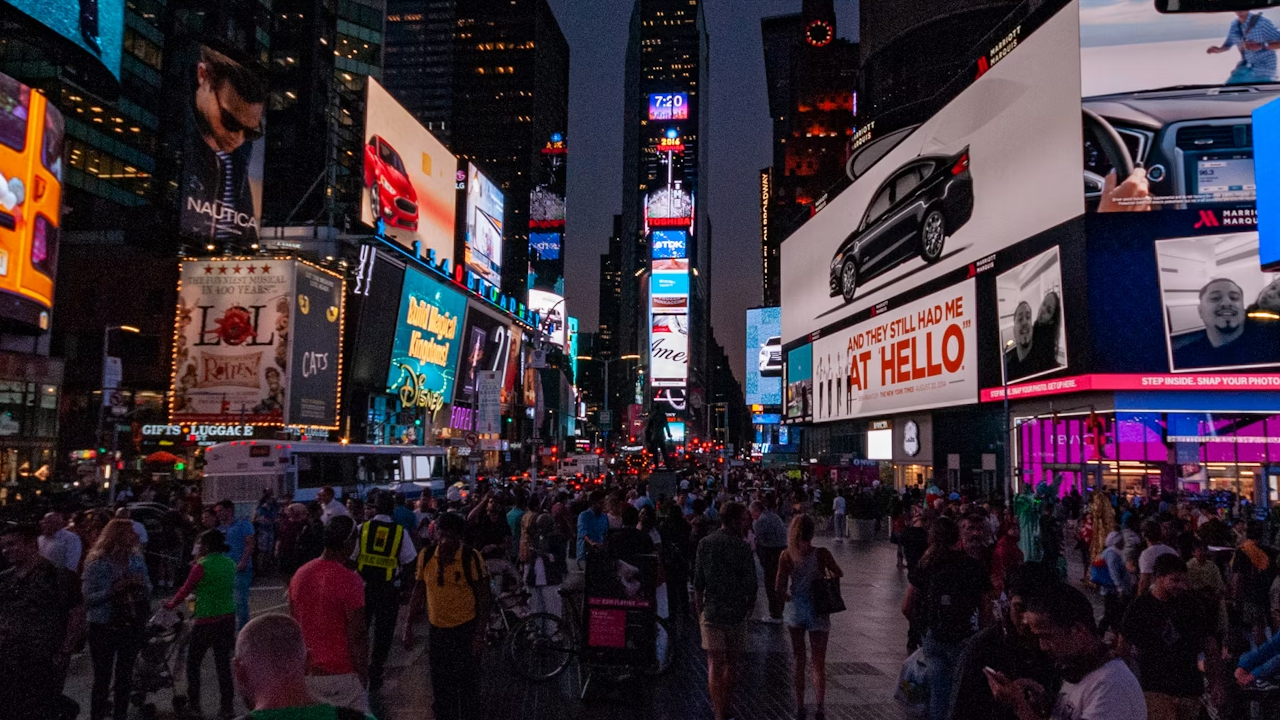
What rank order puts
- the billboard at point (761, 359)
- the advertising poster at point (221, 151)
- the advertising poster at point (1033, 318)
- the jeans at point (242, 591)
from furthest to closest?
the billboard at point (761, 359)
the advertising poster at point (221, 151)
the advertising poster at point (1033, 318)
the jeans at point (242, 591)

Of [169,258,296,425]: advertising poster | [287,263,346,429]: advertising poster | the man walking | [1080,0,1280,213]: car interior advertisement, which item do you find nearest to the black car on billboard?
[1080,0,1280,213]: car interior advertisement

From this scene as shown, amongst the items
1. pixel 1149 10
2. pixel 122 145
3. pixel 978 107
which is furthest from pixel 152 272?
pixel 1149 10

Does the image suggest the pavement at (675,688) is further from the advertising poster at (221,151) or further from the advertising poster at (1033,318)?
the advertising poster at (221,151)

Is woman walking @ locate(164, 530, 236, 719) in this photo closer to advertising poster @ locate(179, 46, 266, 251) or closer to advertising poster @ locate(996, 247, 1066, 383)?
advertising poster @ locate(996, 247, 1066, 383)

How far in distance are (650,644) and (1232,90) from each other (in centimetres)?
3376

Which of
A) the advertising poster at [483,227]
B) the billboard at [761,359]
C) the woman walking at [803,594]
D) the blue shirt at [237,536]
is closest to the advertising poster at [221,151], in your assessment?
the advertising poster at [483,227]

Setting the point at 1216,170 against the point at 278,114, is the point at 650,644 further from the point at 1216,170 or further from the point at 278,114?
the point at 278,114

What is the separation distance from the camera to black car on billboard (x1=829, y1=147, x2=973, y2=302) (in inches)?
1629

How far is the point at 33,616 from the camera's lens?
5.77 metres

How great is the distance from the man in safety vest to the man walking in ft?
10.8

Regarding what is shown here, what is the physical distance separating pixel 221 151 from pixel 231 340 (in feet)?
28.8

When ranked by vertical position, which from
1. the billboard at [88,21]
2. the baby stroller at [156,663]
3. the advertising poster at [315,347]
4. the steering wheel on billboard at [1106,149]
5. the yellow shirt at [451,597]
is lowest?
the baby stroller at [156,663]

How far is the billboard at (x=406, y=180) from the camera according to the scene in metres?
51.6

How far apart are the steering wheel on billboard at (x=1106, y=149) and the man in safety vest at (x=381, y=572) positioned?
30.5 meters
